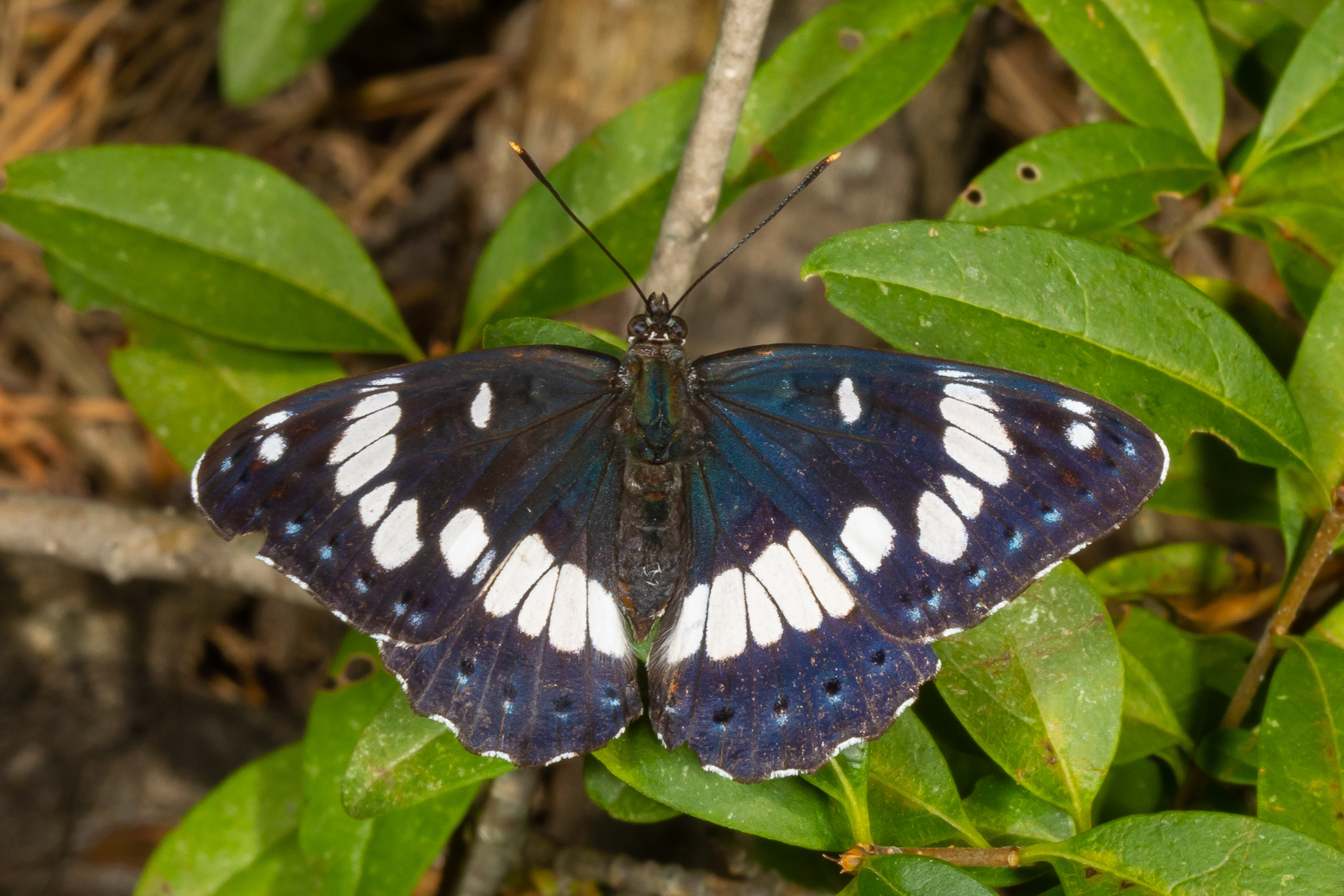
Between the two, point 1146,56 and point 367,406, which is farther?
point 1146,56

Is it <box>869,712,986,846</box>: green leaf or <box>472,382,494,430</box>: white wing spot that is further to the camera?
<box>472,382,494,430</box>: white wing spot

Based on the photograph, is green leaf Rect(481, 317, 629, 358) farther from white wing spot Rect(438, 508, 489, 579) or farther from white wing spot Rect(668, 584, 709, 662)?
white wing spot Rect(668, 584, 709, 662)

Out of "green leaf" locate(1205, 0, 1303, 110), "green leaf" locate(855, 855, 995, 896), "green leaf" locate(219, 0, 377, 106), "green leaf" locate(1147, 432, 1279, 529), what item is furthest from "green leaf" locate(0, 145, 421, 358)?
"green leaf" locate(1205, 0, 1303, 110)

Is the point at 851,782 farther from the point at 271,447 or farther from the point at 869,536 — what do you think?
the point at 271,447

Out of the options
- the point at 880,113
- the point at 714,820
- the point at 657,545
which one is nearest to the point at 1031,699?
the point at 714,820

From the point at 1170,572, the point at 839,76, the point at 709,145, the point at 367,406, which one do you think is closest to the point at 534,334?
the point at 367,406

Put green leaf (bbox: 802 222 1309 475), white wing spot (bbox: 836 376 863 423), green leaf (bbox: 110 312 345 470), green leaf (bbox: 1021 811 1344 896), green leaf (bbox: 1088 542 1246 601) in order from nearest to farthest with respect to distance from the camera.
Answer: green leaf (bbox: 1021 811 1344 896) < green leaf (bbox: 802 222 1309 475) < white wing spot (bbox: 836 376 863 423) < green leaf (bbox: 1088 542 1246 601) < green leaf (bbox: 110 312 345 470)
